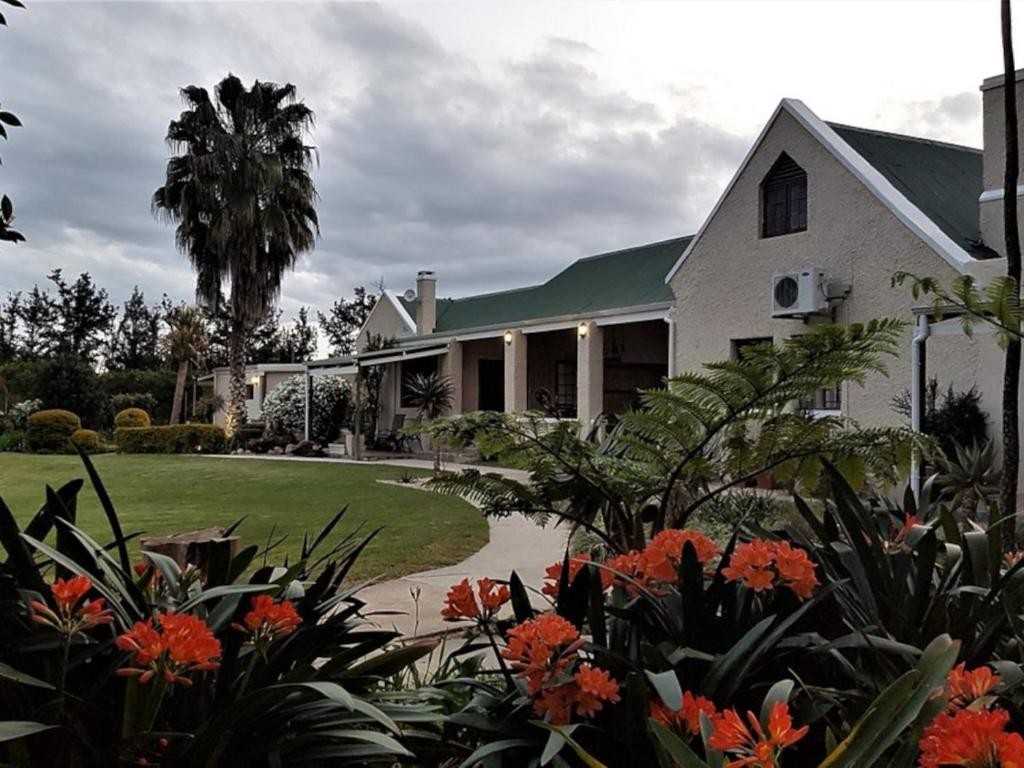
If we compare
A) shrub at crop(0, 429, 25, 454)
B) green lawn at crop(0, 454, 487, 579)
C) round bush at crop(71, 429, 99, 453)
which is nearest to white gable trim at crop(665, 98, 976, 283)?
green lawn at crop(0, 454, 487, 579)

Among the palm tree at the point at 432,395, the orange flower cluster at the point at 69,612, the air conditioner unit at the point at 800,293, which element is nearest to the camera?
the orange flower cluster at the point at 69,612

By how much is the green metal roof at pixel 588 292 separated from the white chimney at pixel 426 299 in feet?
1.46

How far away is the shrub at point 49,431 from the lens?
22.5 metres

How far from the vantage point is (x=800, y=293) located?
12125 millimetres

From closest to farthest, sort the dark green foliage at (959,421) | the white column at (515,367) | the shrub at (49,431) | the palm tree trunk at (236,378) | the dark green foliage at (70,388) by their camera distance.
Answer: the dark green foliage at (959,421) < the white column at (515,367) < the shrub at (49,431) < the palm tree trunk at (236,378) < the dark green foliage at (70,388)

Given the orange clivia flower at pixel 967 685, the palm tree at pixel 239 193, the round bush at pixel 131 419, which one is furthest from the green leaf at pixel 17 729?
the round bush at pixel 131 419

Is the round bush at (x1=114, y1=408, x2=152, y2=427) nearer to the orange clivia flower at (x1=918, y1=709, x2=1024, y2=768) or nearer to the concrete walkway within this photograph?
the concrete walkway

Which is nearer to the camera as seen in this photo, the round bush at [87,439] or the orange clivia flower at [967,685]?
the orange clivia flower at [967,685]

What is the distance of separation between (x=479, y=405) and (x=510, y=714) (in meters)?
A: 20.7

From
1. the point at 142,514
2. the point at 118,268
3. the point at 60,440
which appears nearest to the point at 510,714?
the point at 142,514

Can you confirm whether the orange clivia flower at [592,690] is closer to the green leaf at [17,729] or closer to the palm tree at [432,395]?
the green leaf at [17,729]

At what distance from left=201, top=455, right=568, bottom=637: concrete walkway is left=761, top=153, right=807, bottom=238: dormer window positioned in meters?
6.73

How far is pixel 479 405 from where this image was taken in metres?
22.2

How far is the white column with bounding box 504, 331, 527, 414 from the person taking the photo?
19109 mm
